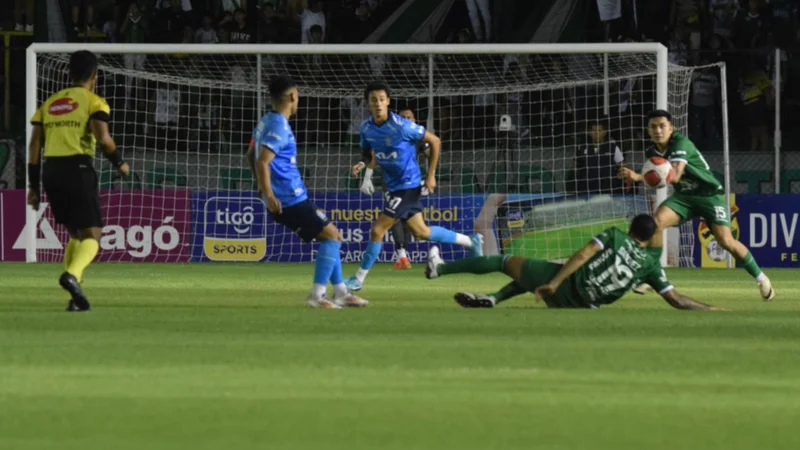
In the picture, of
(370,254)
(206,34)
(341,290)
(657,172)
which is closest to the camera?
(341,290)

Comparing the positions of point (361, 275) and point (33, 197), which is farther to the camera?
point (361, 275)

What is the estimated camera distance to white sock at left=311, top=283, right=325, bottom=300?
12781mm

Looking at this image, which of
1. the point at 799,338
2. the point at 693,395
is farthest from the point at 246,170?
the point at 693,395

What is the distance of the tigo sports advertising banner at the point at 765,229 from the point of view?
22906 millimetres

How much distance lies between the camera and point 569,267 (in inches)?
478

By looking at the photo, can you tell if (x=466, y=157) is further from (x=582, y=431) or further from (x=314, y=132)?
(x=582, y=431)

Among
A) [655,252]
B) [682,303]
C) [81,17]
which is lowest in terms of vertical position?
[682,303]

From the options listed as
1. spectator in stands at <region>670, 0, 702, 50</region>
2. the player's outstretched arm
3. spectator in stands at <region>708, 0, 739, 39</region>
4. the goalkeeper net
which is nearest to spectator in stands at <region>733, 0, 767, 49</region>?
spectator in stands at <region>708, 0, 739, 39</region>

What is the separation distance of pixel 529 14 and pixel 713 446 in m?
22.8

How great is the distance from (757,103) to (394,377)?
18260mm

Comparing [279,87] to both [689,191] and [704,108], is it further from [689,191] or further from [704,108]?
[704,108]

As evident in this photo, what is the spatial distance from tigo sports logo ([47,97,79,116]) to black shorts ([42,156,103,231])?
339 mm

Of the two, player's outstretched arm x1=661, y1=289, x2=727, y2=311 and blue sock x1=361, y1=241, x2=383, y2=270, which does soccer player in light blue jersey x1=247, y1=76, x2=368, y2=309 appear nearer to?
blue sock x1=361, y1=241, x2=383, y2=270

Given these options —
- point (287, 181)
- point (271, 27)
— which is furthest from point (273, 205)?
point (271, 27)
